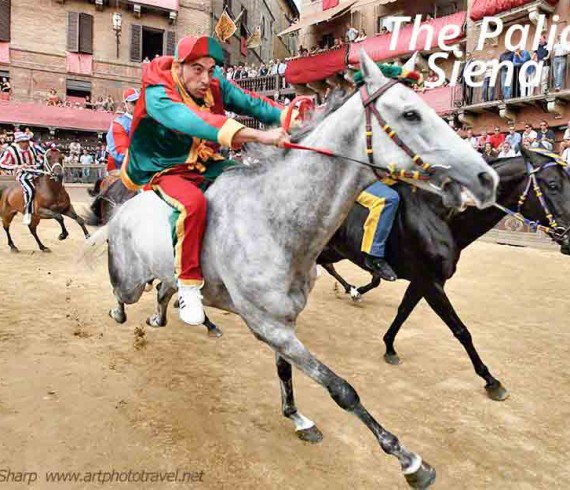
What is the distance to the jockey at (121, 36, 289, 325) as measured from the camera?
9.85 ft

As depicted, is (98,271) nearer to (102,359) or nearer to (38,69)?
(102,359)

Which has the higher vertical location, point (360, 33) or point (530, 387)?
point (360, 33)

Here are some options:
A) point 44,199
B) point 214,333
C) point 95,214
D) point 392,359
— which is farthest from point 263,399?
point 44,199

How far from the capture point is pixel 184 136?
3.71 meters

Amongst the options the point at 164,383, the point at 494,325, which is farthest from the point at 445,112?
the point at 164,383

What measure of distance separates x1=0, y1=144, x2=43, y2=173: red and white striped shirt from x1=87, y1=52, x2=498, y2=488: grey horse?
962cm

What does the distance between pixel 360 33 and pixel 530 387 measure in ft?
90.1

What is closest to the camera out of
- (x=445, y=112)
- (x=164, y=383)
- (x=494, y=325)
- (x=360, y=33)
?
(x=164, y=383)

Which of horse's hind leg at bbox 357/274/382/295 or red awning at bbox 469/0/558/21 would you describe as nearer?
horse's hind leg at bbox 357/274/382/295

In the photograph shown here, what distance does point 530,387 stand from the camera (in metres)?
4.62

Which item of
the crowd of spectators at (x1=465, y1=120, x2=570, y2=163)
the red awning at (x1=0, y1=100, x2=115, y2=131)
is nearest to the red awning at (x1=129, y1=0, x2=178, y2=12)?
the red awning at (x1=0, y1=100, x2=115, y2=131)

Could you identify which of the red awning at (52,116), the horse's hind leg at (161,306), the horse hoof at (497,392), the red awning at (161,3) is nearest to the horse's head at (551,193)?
the horse hoof at (497,392)

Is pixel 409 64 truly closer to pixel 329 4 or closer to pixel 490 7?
pixel 490 7

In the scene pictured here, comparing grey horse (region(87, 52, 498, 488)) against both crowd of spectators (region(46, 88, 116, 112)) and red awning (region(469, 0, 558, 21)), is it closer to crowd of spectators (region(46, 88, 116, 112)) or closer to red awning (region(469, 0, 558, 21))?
red awning (region(469, 0, 558, 21))
